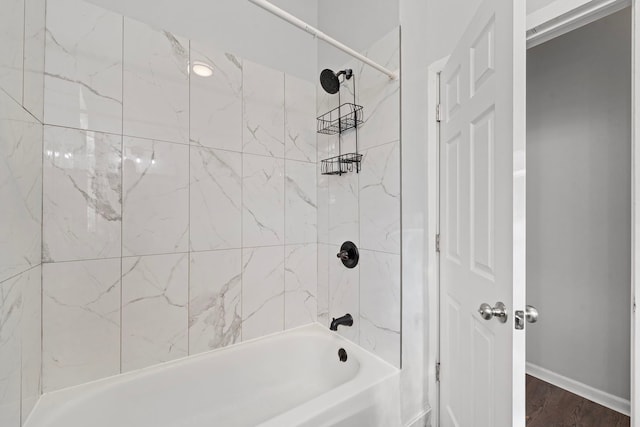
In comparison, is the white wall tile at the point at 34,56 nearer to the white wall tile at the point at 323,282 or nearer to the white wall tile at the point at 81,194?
the white wall tile at the point at 81,194

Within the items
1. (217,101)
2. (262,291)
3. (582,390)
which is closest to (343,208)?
(262,291)

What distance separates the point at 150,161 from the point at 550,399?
288 cm

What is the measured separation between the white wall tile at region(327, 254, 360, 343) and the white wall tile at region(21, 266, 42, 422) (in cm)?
138

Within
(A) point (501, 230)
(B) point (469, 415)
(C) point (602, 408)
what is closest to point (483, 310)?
(A) point (501, 230)

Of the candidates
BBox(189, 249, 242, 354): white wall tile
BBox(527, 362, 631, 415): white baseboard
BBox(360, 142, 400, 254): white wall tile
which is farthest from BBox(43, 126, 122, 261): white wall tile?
BBox(527, 362, 631, 415): white baseboard

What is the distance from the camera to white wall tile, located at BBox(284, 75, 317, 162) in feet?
5.93

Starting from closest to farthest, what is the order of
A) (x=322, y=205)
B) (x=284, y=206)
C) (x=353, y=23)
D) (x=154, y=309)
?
(x=154, y=309) < (x=353, y=23) < (x=284, y=206) < (x=322, y=205)

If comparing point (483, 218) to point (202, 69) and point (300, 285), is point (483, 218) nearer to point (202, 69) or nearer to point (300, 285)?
point (300, 285)

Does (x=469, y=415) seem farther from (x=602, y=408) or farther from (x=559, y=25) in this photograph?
(x=559, y=25)

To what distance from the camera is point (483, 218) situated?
102cm

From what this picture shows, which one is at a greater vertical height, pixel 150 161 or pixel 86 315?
pixel 150 161

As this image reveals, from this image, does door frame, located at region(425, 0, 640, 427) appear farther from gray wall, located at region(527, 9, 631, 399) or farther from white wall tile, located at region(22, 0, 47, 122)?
white wall tile, located at region(22, 0, 47, 122)

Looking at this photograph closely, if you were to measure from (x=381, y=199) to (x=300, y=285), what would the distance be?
0.83m

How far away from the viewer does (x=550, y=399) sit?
1876mm
